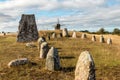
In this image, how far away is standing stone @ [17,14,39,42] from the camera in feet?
162

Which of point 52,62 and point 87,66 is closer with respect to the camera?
point 87,66

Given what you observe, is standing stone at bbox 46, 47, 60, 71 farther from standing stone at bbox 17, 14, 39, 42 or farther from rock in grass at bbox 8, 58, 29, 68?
standing stone at bbox 17, 14, 39, 42

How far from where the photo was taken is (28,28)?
1962 inches

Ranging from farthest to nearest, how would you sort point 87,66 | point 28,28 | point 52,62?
point 28,28 → point 52,62 → point 87,66

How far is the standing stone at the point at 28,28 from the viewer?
4938 cm

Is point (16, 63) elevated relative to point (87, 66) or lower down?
lower down

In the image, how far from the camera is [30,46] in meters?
38.8

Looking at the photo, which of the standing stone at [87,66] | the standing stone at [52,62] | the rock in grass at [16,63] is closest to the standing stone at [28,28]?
the rock in grass at [16,63]

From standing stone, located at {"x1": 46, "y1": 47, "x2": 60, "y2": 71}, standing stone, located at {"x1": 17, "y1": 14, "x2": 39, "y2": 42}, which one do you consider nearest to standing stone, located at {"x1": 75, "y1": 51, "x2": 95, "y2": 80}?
standing stone, located at {"x1": 46, "y1": 47, "x2": 60, "y2": 71}

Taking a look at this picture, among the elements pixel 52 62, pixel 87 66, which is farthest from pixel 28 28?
pixel 87 66

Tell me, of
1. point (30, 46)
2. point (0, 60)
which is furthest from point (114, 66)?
point (30, 46)

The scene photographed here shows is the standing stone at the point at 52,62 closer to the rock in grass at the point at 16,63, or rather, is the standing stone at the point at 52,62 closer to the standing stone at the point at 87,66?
the rock in grass at the point at 16,63

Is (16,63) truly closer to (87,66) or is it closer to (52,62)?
(52,62)

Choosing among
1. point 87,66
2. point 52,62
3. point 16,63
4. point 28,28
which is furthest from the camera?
point 28,28
